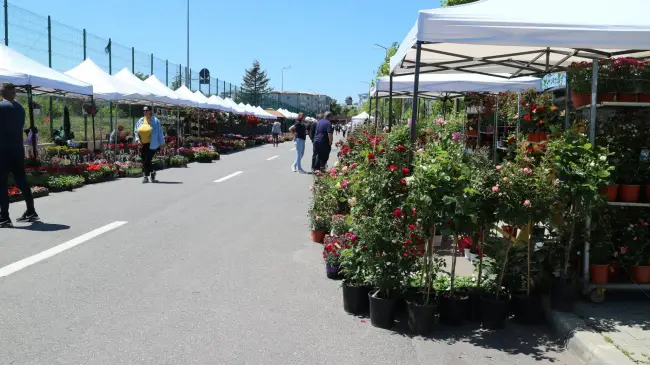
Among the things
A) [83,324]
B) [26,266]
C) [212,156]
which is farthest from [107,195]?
[212,156]

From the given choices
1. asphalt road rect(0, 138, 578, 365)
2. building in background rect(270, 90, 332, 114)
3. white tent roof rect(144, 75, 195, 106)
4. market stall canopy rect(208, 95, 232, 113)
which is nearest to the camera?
asphalt road rect(0, 138, 578, 365)

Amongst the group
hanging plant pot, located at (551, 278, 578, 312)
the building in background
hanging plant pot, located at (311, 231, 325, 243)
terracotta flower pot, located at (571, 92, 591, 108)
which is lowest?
hanging plant pot, located at (311, 231, 325, 243)

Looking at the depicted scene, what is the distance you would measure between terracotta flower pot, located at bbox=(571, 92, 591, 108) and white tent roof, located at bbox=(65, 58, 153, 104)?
51.6ft

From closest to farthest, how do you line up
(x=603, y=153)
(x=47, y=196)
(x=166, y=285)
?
(x=603, y=153)
(x=166, y=285)
(x=47, y=196)

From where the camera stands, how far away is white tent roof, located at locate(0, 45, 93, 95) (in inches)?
505

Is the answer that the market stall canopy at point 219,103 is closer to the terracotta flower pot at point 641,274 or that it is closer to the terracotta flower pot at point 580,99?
the terracotta flower pot at point 580,99

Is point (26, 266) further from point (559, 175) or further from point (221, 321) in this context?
point (559, 175)

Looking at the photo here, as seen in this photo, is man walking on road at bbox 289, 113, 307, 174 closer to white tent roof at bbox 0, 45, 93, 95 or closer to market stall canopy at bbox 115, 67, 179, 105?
market stall canopy at bbox 115, 67, 179, 105

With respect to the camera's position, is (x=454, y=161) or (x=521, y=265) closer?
(x=454, y=161)

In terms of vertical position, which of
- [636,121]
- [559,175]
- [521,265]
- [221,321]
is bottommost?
[221,321]

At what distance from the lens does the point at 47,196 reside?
12352 mm

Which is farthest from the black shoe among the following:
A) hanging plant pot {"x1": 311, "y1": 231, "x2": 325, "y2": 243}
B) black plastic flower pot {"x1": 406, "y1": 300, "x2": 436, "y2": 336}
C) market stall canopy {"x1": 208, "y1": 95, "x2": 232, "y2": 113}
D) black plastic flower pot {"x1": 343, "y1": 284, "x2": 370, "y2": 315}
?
market stall canopy {"x1": 208, "y1": 95, "x2": 232, "y2": 113}

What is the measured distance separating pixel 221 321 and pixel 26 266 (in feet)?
9.27

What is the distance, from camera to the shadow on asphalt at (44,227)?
8477mm
